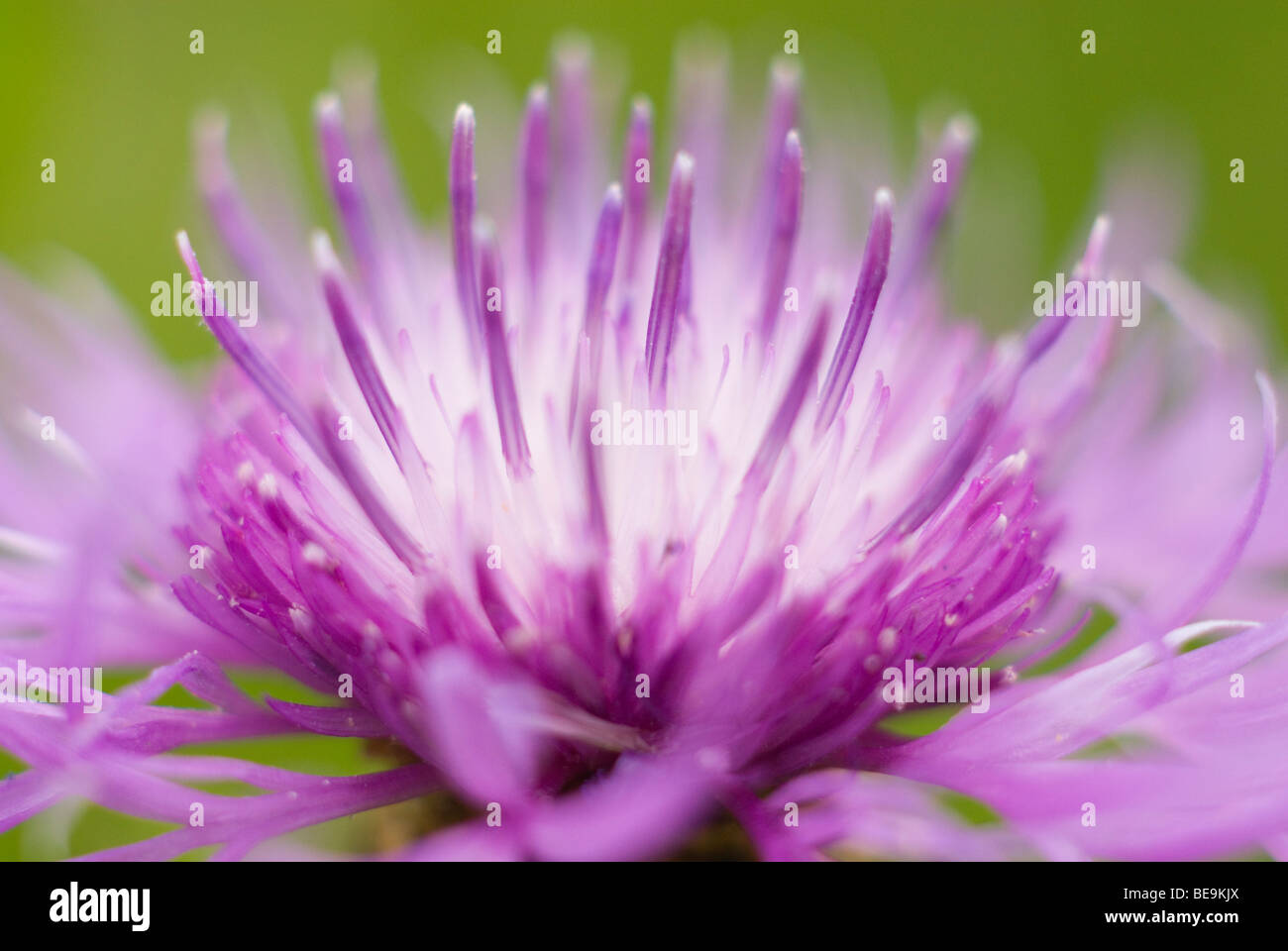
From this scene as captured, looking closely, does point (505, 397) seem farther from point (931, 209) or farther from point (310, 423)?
point (931, 209)

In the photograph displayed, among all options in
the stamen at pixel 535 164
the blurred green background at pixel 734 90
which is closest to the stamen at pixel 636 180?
the stamen at pixel 535 164

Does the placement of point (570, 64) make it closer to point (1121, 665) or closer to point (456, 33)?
point (456, 33)

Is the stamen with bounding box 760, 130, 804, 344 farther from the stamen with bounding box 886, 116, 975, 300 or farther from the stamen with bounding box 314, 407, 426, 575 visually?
the stamen with bounding box 314, 407, 426, 575

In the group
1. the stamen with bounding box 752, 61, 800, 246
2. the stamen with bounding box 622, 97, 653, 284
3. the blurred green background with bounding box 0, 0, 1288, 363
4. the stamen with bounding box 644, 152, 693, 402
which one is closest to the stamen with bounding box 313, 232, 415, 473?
the stamen with bounding box 644, 152, 693, 402

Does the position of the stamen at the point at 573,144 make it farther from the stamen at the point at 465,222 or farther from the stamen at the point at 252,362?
the stamen at the point at 252,362

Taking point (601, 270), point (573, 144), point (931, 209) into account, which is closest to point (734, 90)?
point (573, 144)
